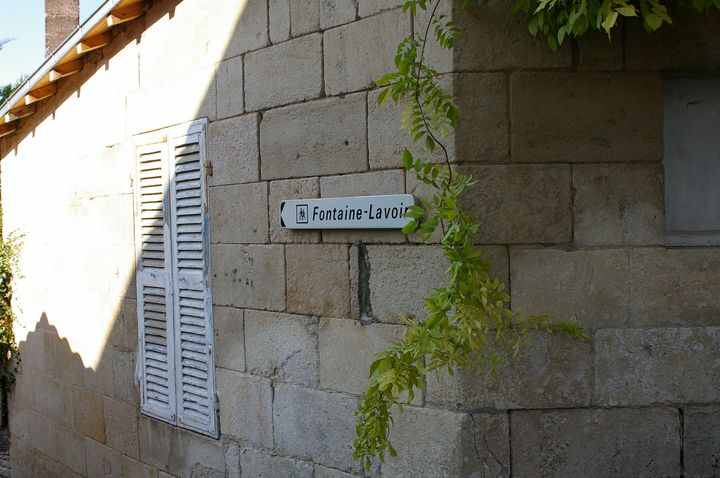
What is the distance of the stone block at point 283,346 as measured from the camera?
16.5ft

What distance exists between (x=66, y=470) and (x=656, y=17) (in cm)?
618

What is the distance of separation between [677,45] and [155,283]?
3743mm

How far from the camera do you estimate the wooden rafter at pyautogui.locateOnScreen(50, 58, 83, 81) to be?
7523 millimetres

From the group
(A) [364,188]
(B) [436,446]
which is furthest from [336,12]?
(B) [436,446]

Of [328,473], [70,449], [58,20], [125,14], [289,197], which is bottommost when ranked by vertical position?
[70,449]

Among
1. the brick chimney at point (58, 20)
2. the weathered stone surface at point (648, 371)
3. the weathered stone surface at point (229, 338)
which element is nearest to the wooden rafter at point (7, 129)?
the brick chimney at point (58, 20)

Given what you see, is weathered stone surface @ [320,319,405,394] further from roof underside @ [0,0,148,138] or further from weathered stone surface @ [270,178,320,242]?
roof underside @ [0,0,148,138]

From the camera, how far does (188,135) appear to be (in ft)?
19.9

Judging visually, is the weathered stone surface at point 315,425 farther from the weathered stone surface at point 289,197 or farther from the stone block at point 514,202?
the stone block at point 514,202

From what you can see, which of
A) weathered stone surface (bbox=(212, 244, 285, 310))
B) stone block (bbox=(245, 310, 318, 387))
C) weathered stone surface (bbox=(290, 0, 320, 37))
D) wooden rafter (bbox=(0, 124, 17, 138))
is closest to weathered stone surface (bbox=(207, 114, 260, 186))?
weathered stone surface (bbox=(212, 244, 285, 310))

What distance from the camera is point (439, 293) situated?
13.0 feet

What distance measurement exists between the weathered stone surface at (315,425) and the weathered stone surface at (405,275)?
53cm

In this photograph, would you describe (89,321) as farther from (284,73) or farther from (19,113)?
(284,73)

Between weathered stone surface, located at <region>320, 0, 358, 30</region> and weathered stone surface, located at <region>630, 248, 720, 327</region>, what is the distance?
5.74ft
